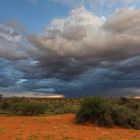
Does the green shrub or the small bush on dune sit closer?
the small bush on dune

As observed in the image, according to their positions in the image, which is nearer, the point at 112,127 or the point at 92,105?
the point at 112,127

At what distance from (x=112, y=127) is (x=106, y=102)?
254cm

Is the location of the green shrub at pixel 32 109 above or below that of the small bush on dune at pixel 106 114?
above

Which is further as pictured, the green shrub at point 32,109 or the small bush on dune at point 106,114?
the green shrub at point 32,109

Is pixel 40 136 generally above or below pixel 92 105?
below

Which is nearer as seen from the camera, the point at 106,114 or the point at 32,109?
the point at 106,114

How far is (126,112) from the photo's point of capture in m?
24.8

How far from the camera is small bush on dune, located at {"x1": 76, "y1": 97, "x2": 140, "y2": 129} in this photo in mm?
24375

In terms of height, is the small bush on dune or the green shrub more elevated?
the green shrub

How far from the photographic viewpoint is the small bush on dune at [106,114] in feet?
80.0

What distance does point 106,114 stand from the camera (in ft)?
79.7

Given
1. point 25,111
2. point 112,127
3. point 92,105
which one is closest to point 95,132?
point 112,127

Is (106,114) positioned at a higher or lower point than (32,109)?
lower

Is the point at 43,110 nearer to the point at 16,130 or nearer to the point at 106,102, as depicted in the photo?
the point at 106,102
